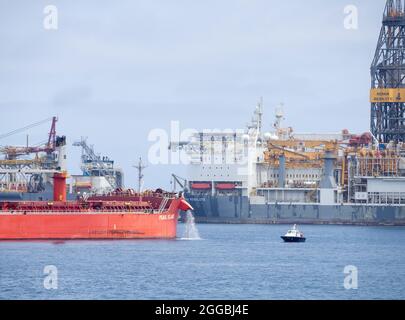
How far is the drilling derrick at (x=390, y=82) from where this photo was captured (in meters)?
96.2

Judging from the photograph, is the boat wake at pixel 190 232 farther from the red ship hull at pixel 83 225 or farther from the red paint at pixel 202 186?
the red paint at pixel 202 186

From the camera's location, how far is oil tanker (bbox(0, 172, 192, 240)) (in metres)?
59.0

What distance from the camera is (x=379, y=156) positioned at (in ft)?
311

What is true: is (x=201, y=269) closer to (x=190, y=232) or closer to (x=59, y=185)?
(x=59, y=185)

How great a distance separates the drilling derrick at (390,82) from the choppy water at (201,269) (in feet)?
112

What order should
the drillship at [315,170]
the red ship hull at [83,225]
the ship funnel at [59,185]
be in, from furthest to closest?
the drillship at [315,170] → the ship funnel at [59,185] → the red ship hull at [83,225]

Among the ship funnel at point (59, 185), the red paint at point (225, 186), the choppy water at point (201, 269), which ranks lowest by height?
the choppy water at point (201, 269)

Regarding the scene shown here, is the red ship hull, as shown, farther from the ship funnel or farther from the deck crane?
the deck crane

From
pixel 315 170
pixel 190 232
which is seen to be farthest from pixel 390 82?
pixel 190 232

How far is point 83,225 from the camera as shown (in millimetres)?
59969

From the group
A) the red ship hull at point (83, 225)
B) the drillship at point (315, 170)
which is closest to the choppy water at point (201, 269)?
the red ship hull at point (83, 225)

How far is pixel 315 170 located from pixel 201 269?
5533 cm
